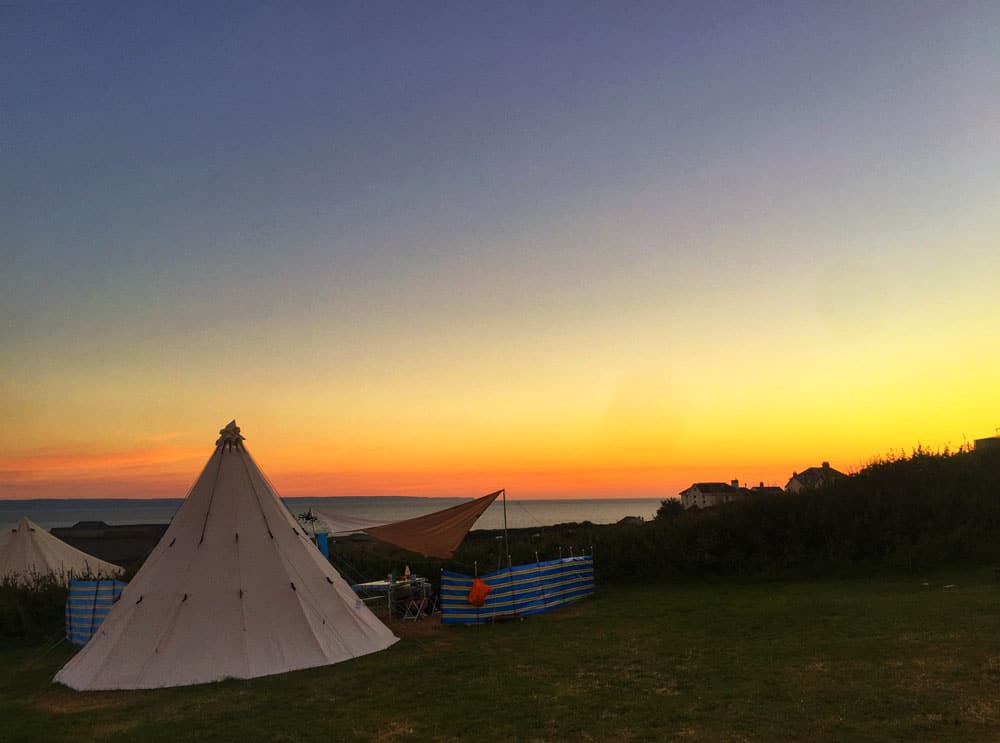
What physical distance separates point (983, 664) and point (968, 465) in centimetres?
1450

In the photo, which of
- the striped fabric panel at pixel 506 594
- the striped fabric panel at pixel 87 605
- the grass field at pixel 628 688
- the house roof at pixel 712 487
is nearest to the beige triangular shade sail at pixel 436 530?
the striped fabric panel at pixel 506 594

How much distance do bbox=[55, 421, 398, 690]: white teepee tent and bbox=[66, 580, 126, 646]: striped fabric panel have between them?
8.55 feet

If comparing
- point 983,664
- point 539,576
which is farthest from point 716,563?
point 983,664

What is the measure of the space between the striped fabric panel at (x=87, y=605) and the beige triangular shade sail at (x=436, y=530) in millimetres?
4548

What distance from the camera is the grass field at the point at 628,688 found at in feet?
25.7

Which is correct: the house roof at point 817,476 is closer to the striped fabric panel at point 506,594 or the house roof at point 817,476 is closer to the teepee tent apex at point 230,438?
the striped fabric panel at point 506,594

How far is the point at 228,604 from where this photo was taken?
40.3 ft

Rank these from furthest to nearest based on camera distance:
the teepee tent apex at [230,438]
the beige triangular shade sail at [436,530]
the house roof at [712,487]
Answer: the house roof at [712,487]
the beige triangular shade sail at [436,530]
the teepee tent apex at [230,438]

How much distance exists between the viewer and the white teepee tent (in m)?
11.7

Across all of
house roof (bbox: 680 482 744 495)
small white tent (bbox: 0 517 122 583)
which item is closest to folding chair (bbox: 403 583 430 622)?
small white tent (bbox: 0 517 122 583)

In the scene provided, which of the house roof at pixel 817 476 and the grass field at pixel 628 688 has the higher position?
the house roof at pixel 817 476

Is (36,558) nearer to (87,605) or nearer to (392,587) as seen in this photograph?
(87,605)

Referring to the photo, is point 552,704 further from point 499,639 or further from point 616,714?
point 499,639

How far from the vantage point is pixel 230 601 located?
40.4ft
